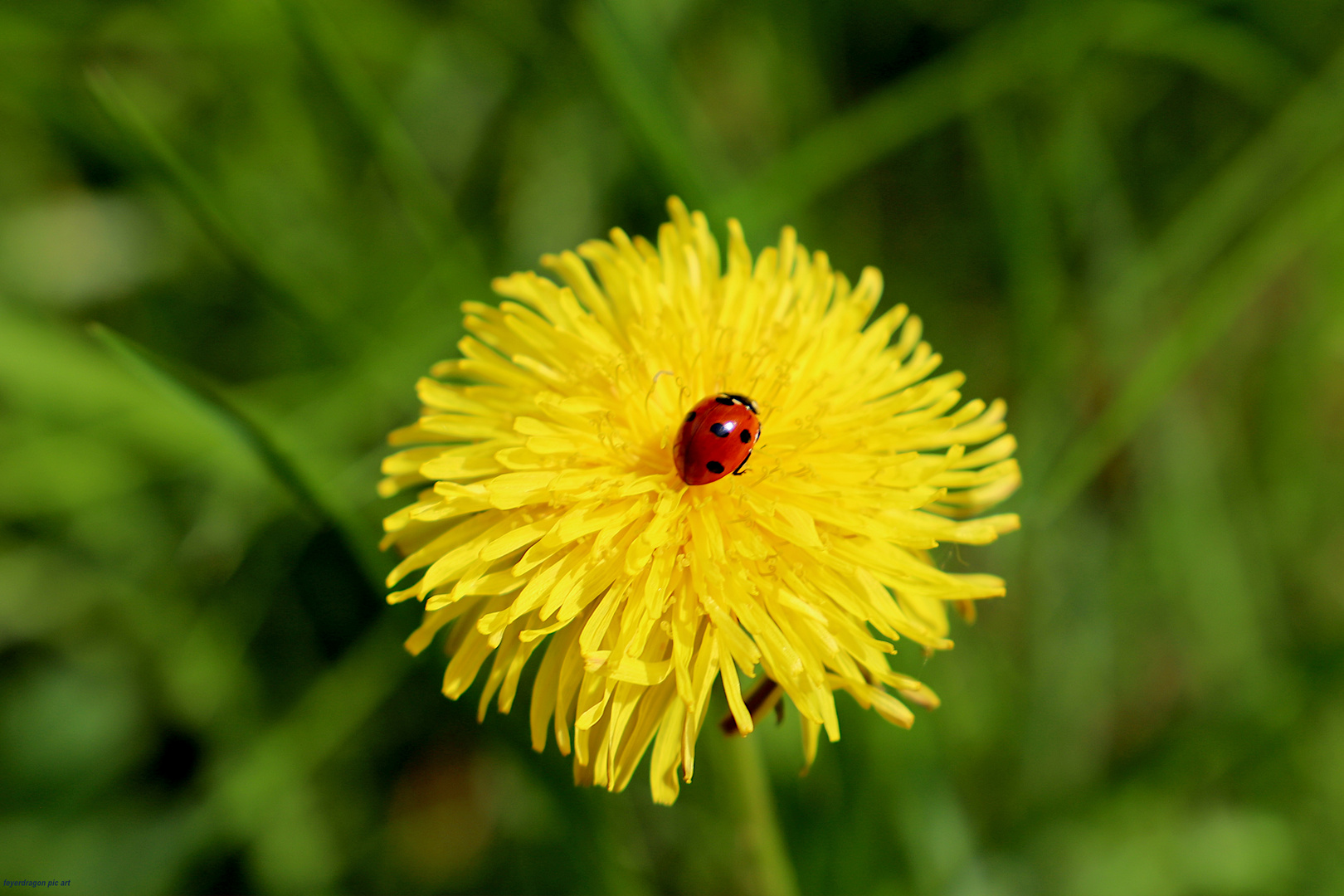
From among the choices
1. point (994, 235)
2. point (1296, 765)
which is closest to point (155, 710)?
point (994, 235)

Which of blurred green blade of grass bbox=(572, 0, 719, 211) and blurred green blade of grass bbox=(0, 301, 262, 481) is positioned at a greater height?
blurred green blade of grass bbox=(572, 0, 719, 211)

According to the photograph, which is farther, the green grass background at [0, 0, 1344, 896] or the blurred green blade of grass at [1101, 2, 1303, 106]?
the blurred green blade of grass at [1101, 2, 1303, 106]

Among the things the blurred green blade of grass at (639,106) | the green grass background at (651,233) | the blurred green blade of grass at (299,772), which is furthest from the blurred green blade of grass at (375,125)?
the blurred green blade of grass at (299,772)

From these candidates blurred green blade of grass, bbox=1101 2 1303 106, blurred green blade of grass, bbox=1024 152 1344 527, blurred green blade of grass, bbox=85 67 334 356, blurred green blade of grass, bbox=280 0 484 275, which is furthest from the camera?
blurred green blade of grass, bbox=1101 2 1303 106

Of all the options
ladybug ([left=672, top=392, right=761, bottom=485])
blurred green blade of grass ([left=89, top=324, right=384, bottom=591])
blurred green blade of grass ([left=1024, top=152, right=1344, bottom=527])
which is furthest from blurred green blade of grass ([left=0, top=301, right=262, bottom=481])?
blurred green blade of grass ([left=1024, top=152, right=1344, bottom=527])

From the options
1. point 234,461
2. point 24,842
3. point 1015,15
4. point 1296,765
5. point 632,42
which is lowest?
point 24,842

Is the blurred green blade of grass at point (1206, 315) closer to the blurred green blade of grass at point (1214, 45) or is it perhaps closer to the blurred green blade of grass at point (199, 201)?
the blurred green blade of grass at point (1214, 45)

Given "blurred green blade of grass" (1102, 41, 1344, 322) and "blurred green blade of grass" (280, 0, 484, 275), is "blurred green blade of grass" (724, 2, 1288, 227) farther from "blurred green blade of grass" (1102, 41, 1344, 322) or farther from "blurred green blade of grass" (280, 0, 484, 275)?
"blurred green blade of grass" (280, 0, 484, 275)

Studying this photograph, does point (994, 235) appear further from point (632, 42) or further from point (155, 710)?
point (155, 710)
